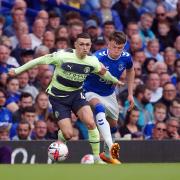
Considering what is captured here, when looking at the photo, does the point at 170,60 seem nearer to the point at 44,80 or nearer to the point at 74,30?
the point at 74,30

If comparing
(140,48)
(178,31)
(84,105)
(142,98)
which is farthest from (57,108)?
(178,31)

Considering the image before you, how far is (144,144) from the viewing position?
15016 mm

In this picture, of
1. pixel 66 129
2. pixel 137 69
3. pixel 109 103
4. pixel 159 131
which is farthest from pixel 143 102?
pixel 66 129

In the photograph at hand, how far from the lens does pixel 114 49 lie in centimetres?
1356

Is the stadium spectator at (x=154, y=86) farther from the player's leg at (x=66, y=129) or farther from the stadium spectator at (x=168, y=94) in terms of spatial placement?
the player's leg at (x=66, y=129)

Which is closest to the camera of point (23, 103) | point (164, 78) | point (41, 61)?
point (41, 61)

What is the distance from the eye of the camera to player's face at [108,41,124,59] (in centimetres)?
1348

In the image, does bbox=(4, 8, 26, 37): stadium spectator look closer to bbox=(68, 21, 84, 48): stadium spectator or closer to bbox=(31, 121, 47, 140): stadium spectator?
bbox=(68, 21, 84, 48): stadium spectator

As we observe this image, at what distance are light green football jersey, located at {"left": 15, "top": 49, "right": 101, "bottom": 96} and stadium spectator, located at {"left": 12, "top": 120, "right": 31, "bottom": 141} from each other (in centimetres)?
196

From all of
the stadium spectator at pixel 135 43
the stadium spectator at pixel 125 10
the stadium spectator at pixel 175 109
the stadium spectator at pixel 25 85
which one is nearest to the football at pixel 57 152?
the stadium spectator at pixel 25 85

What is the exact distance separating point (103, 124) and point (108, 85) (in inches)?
31.8

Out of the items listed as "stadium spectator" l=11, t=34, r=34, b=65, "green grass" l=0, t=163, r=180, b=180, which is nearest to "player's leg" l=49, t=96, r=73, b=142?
"green grass" l=0, t=163, r=180, b=180

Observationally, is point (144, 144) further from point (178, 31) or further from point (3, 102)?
point (178, 31)

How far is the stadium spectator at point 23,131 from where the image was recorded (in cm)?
1505
